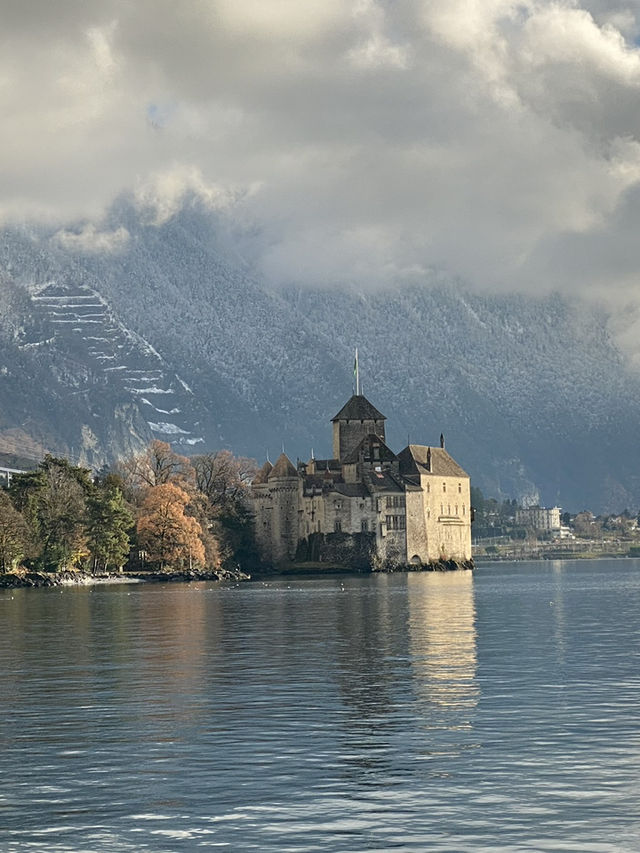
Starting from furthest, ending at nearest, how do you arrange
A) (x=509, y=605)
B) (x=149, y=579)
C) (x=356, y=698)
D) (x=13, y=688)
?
1. (x=149, y=579)
2. (x=509, y=605)
3. (x=13, y=688)
4. (x=356, y=698)

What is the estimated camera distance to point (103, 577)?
160 m

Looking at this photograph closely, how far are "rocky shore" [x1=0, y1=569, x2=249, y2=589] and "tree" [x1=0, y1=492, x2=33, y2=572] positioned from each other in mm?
1645

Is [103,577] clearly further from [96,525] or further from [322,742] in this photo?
[322,742]

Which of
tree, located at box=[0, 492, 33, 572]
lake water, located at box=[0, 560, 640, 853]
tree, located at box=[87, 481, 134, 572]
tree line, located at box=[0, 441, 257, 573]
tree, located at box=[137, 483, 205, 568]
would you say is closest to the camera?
lake water, located at box=[0, 560, 640, 853]

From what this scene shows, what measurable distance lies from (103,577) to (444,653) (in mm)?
109717

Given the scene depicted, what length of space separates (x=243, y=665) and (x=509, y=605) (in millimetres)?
48227

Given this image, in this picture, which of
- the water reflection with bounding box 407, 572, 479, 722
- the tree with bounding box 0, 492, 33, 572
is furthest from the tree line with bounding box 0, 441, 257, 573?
the water reflection with bounding box 407, 572, 479, 722

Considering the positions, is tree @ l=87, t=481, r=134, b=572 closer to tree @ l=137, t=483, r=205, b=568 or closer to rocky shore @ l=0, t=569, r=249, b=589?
rocky shore @ l=0, t=569, r=249, b=589

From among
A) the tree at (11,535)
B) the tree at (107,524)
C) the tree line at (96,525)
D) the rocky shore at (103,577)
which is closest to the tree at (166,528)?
the tree line at (96,525)

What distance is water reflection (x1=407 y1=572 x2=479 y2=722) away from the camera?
4025 cm

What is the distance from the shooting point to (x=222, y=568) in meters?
197

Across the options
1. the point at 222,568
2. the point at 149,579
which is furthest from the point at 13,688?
the point at 222,568

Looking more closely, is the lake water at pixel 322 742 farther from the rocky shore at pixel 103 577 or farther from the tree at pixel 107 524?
the tree at pixel 107 524

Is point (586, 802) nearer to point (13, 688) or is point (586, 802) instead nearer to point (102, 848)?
point (102, 848)
